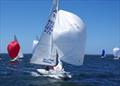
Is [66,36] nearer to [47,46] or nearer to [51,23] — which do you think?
[51,23]

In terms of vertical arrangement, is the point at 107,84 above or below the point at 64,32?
below

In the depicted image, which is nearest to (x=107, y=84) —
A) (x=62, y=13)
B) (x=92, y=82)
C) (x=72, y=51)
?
(x=92, y=82)

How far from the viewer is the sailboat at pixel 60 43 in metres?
40.4

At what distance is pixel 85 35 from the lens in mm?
40688

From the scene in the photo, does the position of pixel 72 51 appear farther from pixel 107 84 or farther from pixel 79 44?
pixel 107 84

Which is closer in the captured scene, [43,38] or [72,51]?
[72,51]

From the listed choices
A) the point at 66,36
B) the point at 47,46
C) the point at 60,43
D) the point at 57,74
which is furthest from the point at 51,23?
the point at 57,74

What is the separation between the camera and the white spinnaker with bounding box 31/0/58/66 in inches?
1706

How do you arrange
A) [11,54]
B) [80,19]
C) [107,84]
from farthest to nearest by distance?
1. [11,54]
2. [107,84]
3. [80,19]

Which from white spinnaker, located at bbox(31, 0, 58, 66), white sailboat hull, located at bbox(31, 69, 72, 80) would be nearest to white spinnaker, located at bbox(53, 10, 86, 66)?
white spinnaker, located at bbox(31, 0, 58, 66)

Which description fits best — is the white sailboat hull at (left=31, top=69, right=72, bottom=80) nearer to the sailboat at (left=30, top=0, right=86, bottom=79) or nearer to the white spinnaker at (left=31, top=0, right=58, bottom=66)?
the sailboat at (left=30, top=0, right=86, bottom=79)

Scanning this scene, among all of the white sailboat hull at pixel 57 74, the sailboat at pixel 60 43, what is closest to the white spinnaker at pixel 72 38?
the sailboat at pixel 60 43

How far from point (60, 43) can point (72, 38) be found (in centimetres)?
160

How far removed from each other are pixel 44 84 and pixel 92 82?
7262 mm
